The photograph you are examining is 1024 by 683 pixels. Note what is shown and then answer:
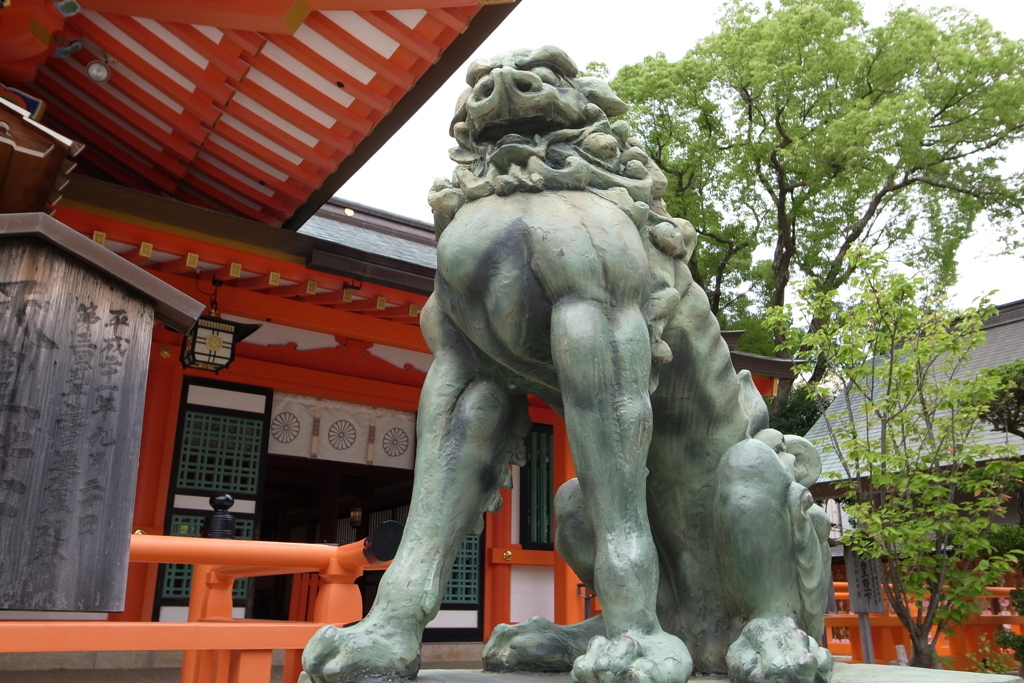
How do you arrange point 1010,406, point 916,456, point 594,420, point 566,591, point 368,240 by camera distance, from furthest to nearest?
1. point 1010,406
2. point 368,240
3. point 566,591
4. point 916,456
5. point 594,420

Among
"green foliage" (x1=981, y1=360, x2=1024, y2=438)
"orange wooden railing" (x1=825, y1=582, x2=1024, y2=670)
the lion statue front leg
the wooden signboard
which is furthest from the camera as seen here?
"green foliage" (x1=981, y1=360, x2=1024, y2=438)

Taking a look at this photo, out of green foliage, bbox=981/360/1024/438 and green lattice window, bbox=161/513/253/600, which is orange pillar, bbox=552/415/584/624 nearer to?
green lattice window, bbox=161/513/253/600

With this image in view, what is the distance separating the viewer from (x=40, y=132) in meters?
3.38

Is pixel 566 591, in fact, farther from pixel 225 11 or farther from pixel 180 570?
pixel 225 11

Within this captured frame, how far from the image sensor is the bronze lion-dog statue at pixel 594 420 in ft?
4.66

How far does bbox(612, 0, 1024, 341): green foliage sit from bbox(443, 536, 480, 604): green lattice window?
8223 mm

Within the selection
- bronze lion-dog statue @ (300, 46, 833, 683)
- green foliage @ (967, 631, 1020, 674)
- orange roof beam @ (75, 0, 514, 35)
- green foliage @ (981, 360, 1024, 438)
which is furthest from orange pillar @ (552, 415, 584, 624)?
bronze lion-dog statue @ (300, 46, 833, 683)

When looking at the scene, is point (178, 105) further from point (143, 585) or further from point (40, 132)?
point (143, 585)

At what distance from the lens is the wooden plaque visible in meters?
1.94

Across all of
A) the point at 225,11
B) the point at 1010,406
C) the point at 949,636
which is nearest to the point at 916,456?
the point at 949,636

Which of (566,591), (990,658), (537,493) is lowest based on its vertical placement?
(990,658)

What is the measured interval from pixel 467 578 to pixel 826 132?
10068mm

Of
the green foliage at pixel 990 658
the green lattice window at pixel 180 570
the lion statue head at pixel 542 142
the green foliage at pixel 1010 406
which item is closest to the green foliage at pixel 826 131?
the green foliage at pixel 1010 406

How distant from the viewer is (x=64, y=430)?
80.5 inches
